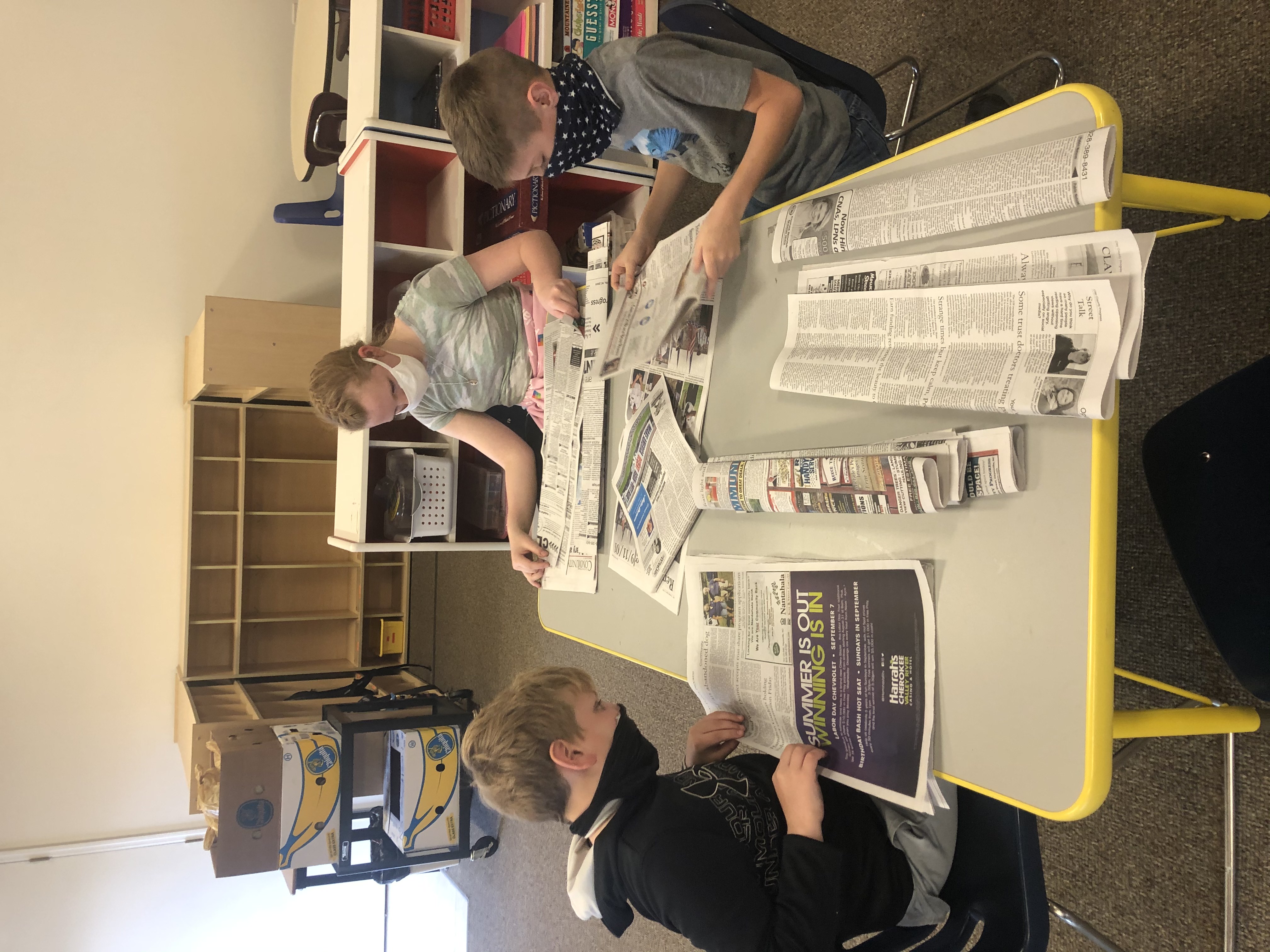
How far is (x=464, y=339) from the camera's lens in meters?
1.90

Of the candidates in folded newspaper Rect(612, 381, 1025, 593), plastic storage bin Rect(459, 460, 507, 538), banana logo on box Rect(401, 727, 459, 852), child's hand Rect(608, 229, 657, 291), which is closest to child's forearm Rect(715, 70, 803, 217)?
child's hand Rect(608, 229, 657, 291)

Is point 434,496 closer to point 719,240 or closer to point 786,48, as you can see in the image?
point 719,240

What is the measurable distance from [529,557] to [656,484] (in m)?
0.50

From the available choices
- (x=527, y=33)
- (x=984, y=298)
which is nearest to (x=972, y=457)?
(x=984, y=298)

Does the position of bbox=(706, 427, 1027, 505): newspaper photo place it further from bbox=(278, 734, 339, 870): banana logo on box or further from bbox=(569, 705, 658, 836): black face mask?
bbox=(278, 734, 339, 870): banana logo on box

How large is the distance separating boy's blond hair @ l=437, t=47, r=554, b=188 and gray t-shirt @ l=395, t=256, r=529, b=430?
0.56 metres

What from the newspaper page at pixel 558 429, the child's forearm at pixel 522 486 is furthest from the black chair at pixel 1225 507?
the child's forearm at pixel 522 486

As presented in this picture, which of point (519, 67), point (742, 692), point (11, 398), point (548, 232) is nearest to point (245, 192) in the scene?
point (11, 398)

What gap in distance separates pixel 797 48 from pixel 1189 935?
1.76 m

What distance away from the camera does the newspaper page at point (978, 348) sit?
79cm

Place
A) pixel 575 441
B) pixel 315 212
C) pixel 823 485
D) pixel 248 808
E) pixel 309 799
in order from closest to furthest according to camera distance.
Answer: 1. pixel 823 485
2. pixel 575 441
3. pixel 248 808
4. pixel 309 799
5. pixel 315 212

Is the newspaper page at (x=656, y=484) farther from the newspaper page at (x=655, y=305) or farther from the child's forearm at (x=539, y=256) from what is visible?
the child's forearm at (x=539, y=256)

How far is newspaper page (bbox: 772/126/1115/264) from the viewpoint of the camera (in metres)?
0.82

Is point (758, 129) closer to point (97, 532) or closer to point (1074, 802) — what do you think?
point (1074, 802)
